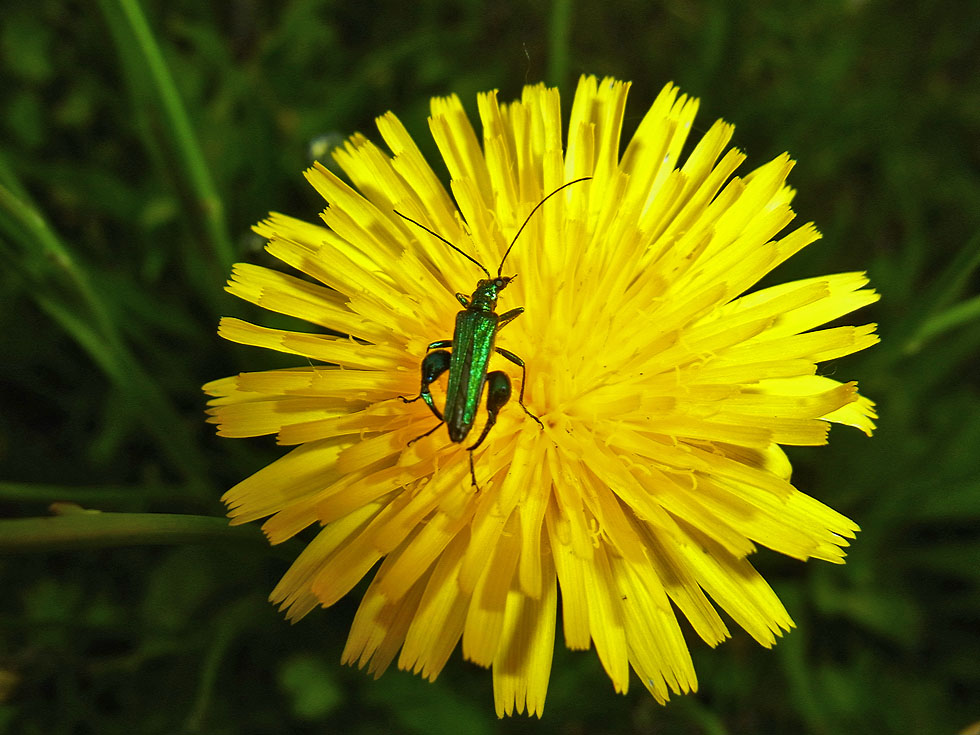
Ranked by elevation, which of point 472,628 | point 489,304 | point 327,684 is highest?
point 489,304

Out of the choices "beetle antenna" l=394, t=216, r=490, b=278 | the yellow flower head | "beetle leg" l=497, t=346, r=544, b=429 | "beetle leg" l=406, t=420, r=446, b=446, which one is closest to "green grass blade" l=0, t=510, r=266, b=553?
the yellow flower head

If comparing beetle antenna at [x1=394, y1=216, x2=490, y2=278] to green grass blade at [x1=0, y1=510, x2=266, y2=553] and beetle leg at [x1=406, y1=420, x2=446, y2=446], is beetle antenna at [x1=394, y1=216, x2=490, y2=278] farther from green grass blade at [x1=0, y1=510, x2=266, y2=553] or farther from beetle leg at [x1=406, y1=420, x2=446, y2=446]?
green grass blade at [x1=0, y1=510, x2=266, y2=553]

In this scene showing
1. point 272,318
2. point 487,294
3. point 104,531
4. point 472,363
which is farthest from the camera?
point 272,318

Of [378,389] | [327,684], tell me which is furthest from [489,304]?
[327,684]

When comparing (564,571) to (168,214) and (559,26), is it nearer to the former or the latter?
(559,26)

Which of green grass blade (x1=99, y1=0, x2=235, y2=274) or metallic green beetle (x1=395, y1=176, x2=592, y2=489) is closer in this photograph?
metallic green beetle (x1=395, y1=176, x2=592, y2=489)

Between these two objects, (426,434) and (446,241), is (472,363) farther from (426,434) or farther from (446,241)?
(446,241)

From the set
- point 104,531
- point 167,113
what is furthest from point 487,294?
point 167,113
